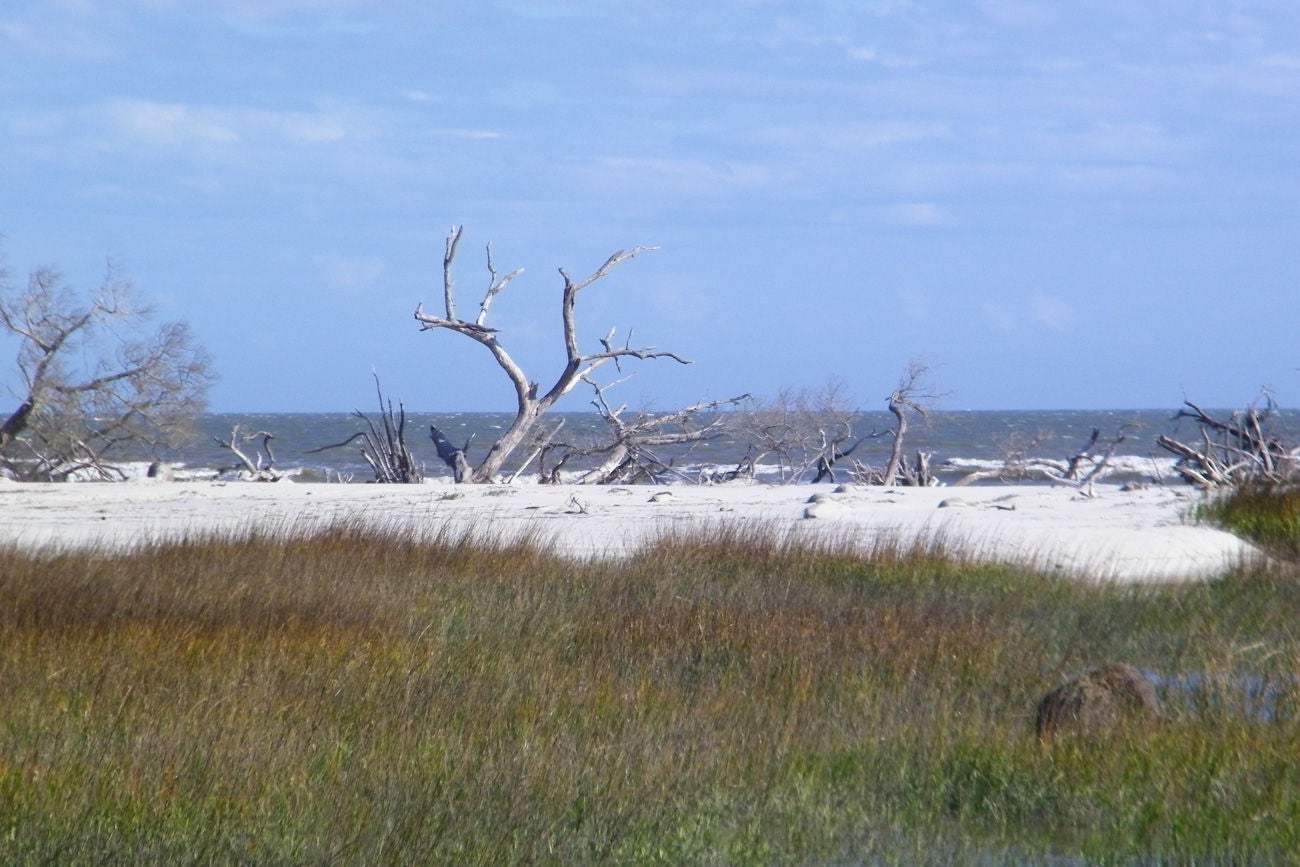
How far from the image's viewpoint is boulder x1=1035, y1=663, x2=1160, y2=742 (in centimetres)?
492

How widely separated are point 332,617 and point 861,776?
10.0 ft

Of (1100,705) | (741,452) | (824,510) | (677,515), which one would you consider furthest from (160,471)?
A: (741,452)

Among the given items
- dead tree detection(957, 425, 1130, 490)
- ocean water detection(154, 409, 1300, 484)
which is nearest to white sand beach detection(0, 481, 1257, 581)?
dead tree detection(957, 425, 1130, 490)

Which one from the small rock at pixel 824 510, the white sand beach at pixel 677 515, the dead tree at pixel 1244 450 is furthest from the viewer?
the dead tree at pixel 1244 450

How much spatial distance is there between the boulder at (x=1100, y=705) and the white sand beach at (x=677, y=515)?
3.44 metres

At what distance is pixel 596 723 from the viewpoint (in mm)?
4902

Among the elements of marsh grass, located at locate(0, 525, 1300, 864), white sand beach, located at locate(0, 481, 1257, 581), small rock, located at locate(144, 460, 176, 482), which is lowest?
marsh grass, located at locate(0, 525, 1300, 864)

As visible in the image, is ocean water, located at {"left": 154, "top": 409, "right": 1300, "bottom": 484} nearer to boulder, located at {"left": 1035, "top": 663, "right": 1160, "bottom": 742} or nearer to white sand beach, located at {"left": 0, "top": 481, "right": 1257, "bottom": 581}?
white sand beach, located at {"left": 0, "top": 481, "right": 1257, "bottom": 581}

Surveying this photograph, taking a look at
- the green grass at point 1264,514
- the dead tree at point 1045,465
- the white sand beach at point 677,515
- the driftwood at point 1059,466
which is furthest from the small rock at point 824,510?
the dead tree at point 1045,465

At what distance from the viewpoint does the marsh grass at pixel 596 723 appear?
3.80 metres

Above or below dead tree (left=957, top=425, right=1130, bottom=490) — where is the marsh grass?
below

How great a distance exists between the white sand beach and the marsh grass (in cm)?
168

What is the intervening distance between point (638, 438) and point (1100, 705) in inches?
483

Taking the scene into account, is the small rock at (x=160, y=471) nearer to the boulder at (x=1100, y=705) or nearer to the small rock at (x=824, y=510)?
the small rock at (x=824, y=510)
